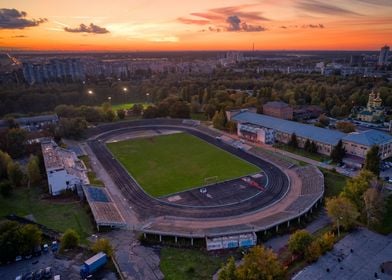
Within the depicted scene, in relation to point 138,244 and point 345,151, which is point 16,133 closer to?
point 138,244

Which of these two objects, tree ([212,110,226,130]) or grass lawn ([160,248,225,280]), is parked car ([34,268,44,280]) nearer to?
grass lawn ([160,248,225,280])

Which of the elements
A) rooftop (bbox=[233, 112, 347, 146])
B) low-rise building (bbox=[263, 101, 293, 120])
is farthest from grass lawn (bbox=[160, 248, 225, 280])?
low-rise building (bbox=[263, 101, 293, 120])

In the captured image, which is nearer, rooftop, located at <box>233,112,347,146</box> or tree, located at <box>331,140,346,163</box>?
tree, located at <box>331,140,346,163</box>

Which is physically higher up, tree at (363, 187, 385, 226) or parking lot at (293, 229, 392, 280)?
tree at (363, 187, 385, 226)

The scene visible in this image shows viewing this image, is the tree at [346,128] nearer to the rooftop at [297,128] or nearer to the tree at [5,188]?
the rooftop at [297,128]

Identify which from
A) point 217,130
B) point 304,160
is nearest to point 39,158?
point 217,130

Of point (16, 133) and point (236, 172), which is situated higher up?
point (16, 133)

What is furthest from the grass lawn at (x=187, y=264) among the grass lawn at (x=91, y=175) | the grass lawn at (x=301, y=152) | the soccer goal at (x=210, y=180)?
the grass lawn at (x=301, y=152)
